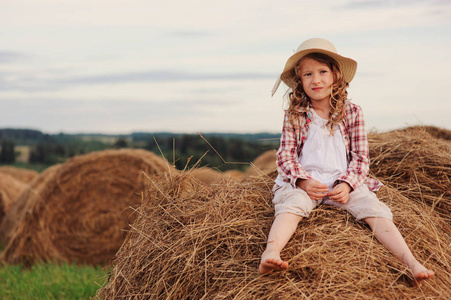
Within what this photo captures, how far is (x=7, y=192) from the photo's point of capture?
11.4 m

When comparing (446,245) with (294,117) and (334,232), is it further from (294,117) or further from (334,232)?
(294,117)

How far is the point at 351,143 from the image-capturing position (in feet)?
12.7

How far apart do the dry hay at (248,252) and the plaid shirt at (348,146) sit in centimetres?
29

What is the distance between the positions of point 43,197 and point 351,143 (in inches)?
225

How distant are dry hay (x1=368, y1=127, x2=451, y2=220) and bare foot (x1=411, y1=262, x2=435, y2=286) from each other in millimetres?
1240

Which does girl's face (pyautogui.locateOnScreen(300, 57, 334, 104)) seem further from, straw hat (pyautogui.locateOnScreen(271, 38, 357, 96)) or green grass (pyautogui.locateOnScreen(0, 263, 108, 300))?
green grass (pyautogui.locateOnScreen(0, 263, 108, 300))

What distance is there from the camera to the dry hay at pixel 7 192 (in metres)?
11.1

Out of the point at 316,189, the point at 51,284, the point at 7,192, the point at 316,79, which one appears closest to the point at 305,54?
the point at 316,79

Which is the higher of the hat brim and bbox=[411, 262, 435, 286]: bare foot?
the hat brim

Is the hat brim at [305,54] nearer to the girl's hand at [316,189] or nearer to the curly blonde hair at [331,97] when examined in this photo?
the curly blonde hair at [331,97]

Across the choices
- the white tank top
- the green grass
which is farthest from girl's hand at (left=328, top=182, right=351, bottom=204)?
the green grass

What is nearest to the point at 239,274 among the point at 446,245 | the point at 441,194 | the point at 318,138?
the point at 318,138

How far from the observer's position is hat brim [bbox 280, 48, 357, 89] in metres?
3.79

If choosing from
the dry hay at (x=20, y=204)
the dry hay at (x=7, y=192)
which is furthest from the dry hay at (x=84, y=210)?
the dry hay at (x=7, y=192)
